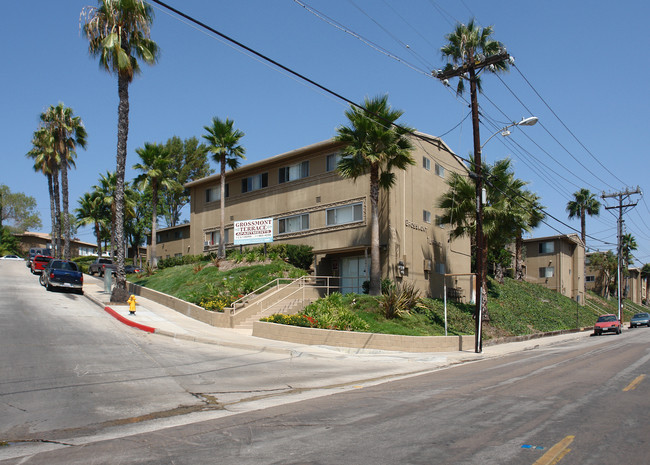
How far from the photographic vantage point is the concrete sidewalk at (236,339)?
1814 centimetres

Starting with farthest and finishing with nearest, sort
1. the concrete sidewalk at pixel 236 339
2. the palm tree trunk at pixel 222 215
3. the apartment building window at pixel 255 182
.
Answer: the apartment building window at pixel 255 182 < the palm tree trunk at pixel 222 215 < the concrete sidewalk at pixel 236 339

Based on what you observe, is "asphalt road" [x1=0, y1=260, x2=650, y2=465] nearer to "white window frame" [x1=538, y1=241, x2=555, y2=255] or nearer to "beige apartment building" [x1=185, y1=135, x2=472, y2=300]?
"beige apartment building" [x1=185, y1=135, x2=472, y2=300]

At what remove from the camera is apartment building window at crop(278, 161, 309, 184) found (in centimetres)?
3384

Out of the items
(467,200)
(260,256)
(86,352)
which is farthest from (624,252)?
(86,352)

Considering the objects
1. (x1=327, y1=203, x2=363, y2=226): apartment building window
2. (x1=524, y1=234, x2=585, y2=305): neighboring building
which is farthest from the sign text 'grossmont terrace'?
(x1=524, y1=234, x2=585, y2=305): neighboring building

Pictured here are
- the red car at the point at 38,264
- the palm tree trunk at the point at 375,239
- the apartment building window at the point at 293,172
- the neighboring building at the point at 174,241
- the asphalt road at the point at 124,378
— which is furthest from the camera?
the neighboring building at the point at 174,241

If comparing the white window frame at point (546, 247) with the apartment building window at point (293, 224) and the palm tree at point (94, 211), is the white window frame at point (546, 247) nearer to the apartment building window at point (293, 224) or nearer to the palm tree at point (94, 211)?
the apartment building window at point (293, 224)

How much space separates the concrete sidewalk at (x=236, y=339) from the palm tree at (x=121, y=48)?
2.83 meters

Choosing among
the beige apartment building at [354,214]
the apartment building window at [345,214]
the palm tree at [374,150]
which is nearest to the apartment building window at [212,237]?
the beige apartment building at [354,214]

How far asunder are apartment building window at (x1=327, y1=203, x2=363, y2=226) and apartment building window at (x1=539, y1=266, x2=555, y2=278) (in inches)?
1422

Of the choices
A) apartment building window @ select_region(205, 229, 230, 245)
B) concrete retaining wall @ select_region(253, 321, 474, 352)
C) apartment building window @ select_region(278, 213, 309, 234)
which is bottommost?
concrete retaining wall @ select_region(253, 321, 474, 352)

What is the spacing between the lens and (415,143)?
3005 centimetres

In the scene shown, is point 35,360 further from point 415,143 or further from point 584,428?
point 415,143

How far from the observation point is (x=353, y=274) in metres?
31.3
